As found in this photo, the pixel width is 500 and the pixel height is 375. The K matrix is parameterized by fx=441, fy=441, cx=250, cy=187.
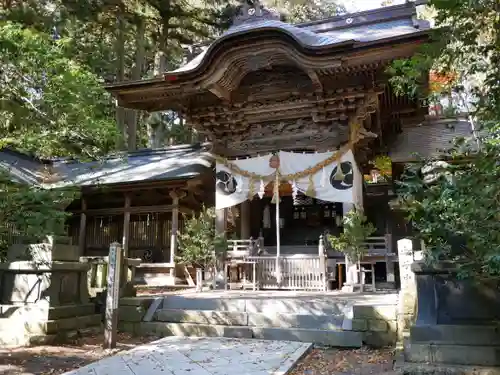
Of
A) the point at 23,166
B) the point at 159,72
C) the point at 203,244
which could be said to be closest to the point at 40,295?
the point at 203,244

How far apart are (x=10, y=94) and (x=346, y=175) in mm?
6378

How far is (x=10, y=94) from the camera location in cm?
618

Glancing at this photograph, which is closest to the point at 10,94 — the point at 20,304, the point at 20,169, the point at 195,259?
the point at 20,304

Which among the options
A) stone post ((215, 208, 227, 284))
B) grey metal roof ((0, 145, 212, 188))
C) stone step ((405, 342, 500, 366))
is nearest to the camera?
stone step ((405, 342, 500, 366))

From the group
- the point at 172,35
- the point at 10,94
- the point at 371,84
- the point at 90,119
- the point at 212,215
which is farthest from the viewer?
the point at 172,35

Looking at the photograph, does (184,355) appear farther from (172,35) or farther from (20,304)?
(172,35)

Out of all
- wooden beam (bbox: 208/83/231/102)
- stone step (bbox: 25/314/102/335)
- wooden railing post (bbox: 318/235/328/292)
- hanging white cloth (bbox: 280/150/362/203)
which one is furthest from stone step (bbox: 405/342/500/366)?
wooden beam (bbox: 208/83/231/102)

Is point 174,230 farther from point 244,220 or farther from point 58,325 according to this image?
point 58,325

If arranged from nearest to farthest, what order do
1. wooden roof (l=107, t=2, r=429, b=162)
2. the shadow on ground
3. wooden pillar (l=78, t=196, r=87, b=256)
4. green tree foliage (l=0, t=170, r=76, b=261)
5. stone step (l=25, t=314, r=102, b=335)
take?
the shadow on ground
stone step (l=25, t=314, r=102, b=335)
green tree foliage (l=0, t=170, r=76, b=261)
wooden roof (l=107, t=2, r=429, b=162)
wooden pillar (l=78, t=196, r=87, b=256)

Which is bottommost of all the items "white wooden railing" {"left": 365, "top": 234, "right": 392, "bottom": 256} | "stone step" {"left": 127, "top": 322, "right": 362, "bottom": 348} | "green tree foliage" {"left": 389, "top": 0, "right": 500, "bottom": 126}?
"stone step" {"left": 127, "top": 322, "right": 362, "bottom": 348}

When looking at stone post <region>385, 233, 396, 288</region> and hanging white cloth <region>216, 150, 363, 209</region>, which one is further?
hanging white cloth <region>216, 150, 363, 209</region>

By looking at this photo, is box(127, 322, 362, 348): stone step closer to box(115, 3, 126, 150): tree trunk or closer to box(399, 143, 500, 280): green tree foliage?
box(399, 143, 500, 280): green tree foliage

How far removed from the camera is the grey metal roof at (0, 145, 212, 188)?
12.1 m

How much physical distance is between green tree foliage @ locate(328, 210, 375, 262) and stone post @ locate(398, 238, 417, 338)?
2480 millimetres
